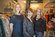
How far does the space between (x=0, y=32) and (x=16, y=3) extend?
1.43 feet

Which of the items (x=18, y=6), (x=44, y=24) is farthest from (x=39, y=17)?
(x=18, y=6)

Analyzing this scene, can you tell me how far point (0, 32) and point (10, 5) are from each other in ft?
1.34

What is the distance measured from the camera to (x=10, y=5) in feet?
8.18

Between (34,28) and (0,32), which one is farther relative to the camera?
(34,28)

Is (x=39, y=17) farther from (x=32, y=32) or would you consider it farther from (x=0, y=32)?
(x=0, y=32)

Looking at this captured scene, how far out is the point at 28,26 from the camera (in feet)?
7.81

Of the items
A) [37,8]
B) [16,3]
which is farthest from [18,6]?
A: [37,8]

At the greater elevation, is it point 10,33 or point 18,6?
point 18,6

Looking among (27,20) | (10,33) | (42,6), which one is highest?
(42,6)

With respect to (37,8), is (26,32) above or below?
below

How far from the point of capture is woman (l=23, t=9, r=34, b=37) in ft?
7.81

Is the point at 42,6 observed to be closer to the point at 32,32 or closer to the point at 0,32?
the point at 32,32

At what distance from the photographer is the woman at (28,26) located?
238 cm

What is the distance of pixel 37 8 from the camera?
8.05ft
